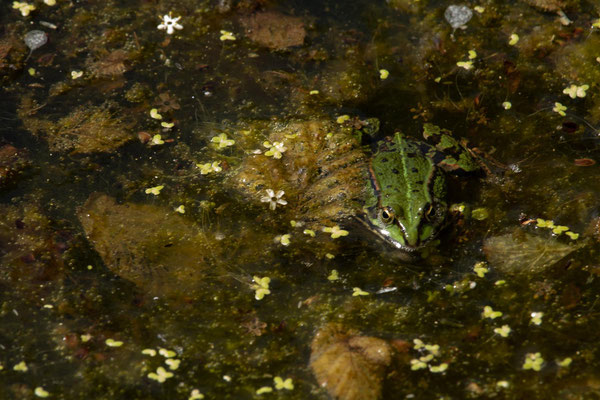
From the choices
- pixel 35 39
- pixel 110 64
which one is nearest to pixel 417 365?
pixel 110 64

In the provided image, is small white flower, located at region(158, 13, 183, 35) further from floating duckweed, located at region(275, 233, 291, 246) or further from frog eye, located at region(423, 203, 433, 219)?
frog eye, located at region(423, 203, 433, 219)

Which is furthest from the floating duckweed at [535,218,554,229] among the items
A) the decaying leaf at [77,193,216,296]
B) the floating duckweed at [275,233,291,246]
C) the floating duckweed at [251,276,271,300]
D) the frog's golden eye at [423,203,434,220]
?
the decaying leaf at [77,193,216,296]

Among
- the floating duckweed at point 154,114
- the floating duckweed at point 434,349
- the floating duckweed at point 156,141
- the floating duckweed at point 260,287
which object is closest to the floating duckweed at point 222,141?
the floating duckweed at point 156,141

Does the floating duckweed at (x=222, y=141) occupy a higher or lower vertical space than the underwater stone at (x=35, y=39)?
lower

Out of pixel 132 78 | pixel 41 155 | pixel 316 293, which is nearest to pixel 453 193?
pixel 316 293

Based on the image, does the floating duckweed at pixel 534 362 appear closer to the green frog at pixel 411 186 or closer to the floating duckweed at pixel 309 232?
the green frog at pixel 411 186

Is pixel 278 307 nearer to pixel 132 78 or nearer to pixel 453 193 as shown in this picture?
pixel 453 193
